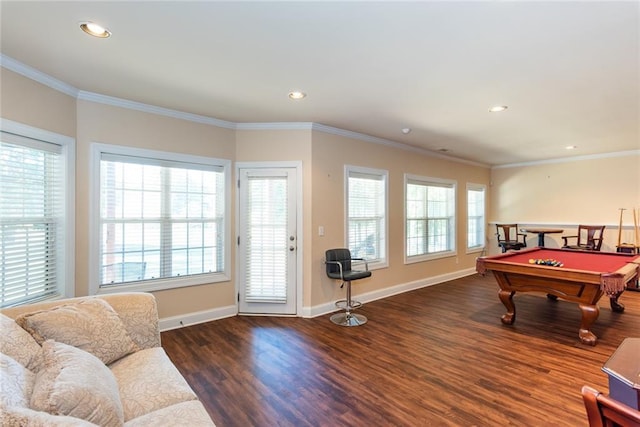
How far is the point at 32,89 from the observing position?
8.73 ft

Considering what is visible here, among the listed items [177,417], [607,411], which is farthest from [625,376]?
[177,417]

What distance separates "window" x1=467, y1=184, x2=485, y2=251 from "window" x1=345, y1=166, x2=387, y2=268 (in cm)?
296

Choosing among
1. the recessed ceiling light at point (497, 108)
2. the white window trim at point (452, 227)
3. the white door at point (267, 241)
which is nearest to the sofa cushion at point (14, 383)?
the white door at point (267, 241)

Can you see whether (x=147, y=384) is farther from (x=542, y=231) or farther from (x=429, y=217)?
(x=542, y=231)

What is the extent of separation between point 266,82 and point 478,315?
3.92 meters

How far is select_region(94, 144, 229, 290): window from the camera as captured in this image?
3.32 m

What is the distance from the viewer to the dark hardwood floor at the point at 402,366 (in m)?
2.15

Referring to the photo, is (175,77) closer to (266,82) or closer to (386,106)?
(266,82)

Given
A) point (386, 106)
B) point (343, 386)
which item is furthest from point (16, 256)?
point (386, 106)

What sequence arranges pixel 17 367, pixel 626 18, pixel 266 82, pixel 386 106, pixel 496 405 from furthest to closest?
pixel 386 106 → pixel 266 82 → pixel 496 405 → pixel 626 18 → pixel 17 367

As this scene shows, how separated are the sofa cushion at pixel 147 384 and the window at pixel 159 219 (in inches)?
70.2

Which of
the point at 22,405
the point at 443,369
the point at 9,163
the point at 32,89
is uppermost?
the point at 32,89

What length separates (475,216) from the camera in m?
7.39

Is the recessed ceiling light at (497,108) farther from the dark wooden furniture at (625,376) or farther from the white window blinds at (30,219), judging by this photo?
the white window blinds at (30,219)
